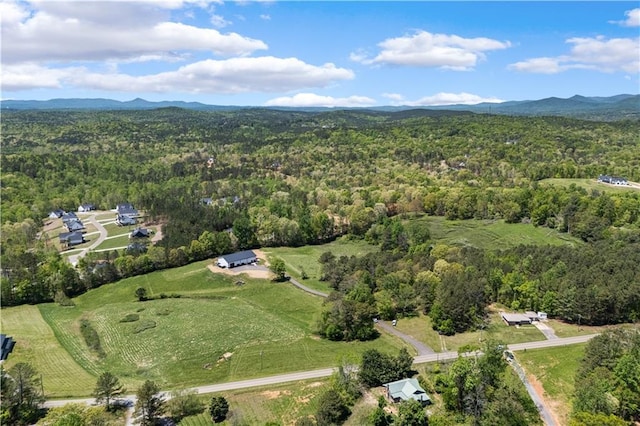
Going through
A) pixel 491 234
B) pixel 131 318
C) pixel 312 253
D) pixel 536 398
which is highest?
pixel 536 398

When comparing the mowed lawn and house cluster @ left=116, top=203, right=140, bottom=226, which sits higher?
house cluster @ left=116, top=203, right=140, bottom=226

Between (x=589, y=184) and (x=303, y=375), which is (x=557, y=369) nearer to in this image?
(x=303, y=375)

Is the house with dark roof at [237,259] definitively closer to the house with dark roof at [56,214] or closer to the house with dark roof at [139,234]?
the house with dark roof at [139,234]

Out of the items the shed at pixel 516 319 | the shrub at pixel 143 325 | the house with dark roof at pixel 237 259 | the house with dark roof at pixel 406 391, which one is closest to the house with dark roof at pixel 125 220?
the house with dark roof at pixel 237 259

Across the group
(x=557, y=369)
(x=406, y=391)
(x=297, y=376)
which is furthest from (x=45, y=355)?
(x=557, y=369)

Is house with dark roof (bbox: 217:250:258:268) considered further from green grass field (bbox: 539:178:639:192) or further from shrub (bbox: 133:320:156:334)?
green grass field (bbox: 539:178:639:192)

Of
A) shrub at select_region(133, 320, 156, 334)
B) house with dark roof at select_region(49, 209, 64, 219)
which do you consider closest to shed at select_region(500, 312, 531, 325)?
shrub at select_region(133, 320, 156, 334)

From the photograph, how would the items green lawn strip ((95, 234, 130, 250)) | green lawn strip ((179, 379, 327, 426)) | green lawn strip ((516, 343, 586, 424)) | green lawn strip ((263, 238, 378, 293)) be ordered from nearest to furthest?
green lawn strip ((179, 379, 327, 426))
green lawn strip ((516, 343, 586, 424))
green lawn strip ((263, 238, 378, 293))
green lawn strip ((95, 234, 130, 250))

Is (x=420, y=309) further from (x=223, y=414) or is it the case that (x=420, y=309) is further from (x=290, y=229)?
(x=290, y=229)
